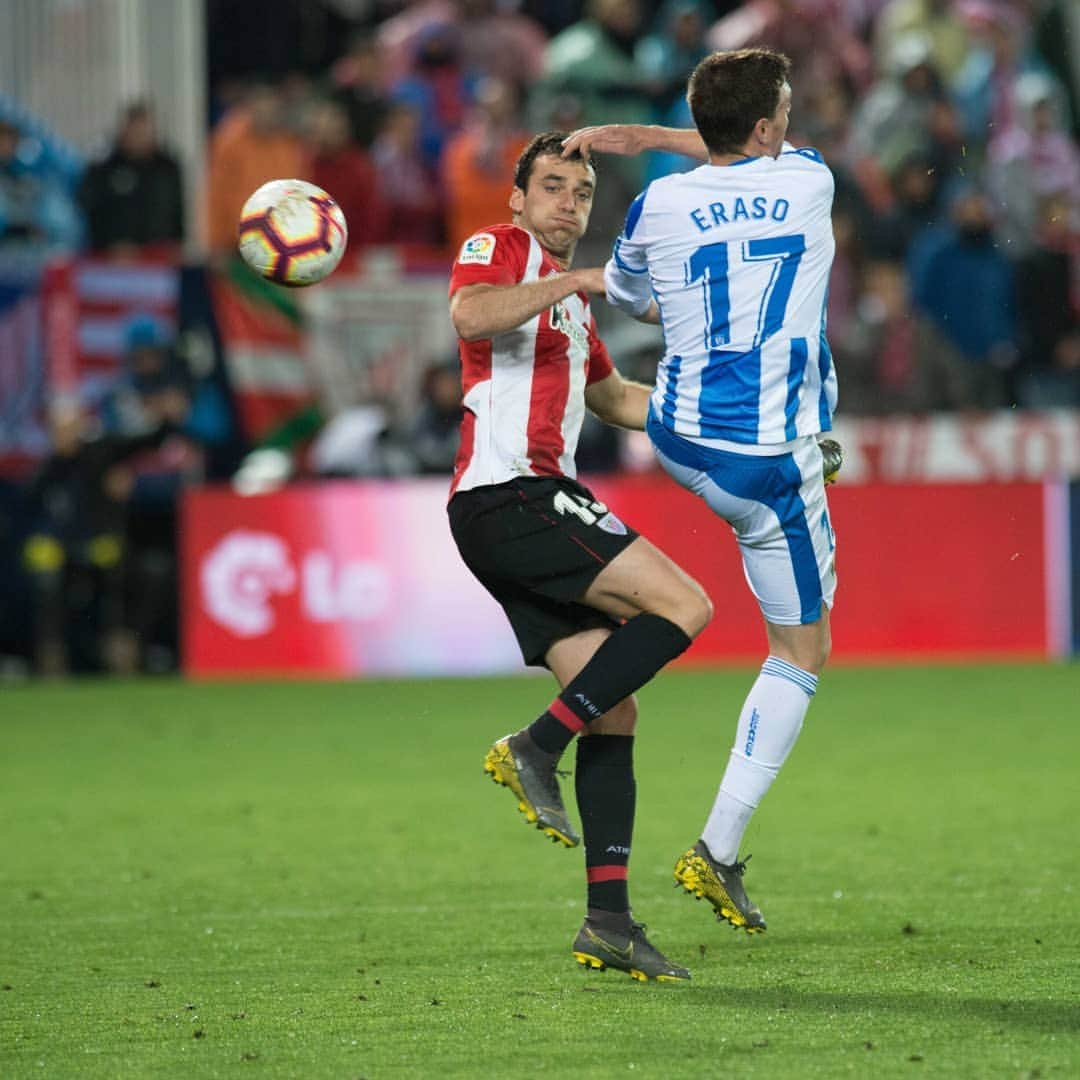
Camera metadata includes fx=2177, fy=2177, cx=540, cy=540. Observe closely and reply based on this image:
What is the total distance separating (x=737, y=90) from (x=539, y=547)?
4.12ft

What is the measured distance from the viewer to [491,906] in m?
6.51

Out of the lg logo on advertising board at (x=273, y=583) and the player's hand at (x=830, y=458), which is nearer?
the player's hand at (x=830, y=458)

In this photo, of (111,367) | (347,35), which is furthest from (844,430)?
(347,35)

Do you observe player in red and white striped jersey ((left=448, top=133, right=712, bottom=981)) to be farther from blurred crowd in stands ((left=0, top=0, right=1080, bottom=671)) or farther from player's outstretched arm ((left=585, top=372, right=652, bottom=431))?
blurred crowd in stands ((left=0, top=0, right=1080, bottom=671))

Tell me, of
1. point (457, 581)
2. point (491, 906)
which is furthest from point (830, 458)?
point (457, 581)

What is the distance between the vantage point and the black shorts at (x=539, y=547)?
5.59 metres

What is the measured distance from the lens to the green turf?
15.1 feet

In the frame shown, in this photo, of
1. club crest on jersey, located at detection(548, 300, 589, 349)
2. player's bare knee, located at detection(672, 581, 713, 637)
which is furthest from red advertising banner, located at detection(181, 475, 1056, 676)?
player's bare knee, located at detection(672, 581, 713, 637)

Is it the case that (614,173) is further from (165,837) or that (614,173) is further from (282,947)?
(282,947)

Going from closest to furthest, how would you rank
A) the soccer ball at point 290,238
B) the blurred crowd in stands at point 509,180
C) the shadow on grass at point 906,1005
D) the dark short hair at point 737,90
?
1. the shadow on grass at point 906,1005
2. the dark short hair at point 737,90
3. the soccer ball at point 290,238
4. the blurred crowd in stands at point 509,180

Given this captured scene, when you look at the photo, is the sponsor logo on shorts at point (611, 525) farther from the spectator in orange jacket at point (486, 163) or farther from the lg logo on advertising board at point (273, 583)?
the spectator in orange jacket at point (486, 163)

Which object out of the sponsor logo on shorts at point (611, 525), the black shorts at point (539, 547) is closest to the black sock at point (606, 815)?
the black shorts at point (539, 547)

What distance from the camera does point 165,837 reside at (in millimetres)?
8086

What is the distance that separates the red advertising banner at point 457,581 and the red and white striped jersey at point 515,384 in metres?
8.15
